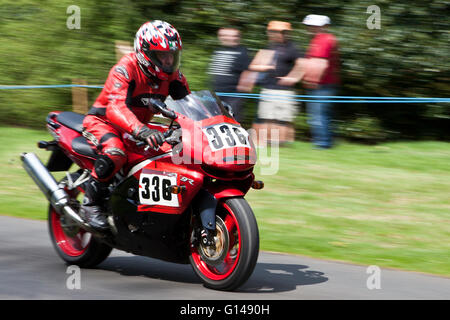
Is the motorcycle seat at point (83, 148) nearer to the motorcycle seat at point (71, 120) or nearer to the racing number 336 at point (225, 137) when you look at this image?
→ the motorcycle seat at point (71, 120)

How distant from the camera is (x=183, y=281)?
631 centimetres

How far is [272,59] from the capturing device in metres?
12.0

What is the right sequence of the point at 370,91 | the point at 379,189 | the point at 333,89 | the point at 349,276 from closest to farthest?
the point at 349,276 < the point at 379,189 < the point at 333,89 < the point at 370,91

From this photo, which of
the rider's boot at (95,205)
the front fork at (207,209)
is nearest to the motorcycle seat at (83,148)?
the rider's boot at (95,205)

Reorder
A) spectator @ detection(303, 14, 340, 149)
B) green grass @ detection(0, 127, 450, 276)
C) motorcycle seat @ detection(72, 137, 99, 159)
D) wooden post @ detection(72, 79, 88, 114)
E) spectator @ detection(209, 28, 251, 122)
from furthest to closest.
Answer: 1. wooden post @ detection(72, 79, 88, 114)
2. spectator @ detection(209, 28, 251, 122)
3. spectator @ detection(303, 14, 340, 149)
4. green grass @ detection(0, 127, 450, 276)
5. motorcycle seat @ detection(72, 137, 99, 159)

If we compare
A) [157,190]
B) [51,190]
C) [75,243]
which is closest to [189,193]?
[157,190]

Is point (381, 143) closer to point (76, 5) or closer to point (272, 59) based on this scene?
point (272, 59)

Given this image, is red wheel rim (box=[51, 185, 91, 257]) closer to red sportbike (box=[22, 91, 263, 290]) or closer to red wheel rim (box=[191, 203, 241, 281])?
red sportbike (box=[22, 91, 263, 290])

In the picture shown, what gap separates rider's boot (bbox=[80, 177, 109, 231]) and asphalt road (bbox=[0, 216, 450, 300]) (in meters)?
0.43

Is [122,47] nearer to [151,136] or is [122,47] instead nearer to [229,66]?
[229,66]

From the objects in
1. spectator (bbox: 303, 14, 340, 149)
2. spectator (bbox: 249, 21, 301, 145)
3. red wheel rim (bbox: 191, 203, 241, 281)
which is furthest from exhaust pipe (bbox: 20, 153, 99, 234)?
spectator (bbox: 303, 14, 340, 149)

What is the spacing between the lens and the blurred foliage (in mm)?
12781

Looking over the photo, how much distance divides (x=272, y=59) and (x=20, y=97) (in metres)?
5.83
